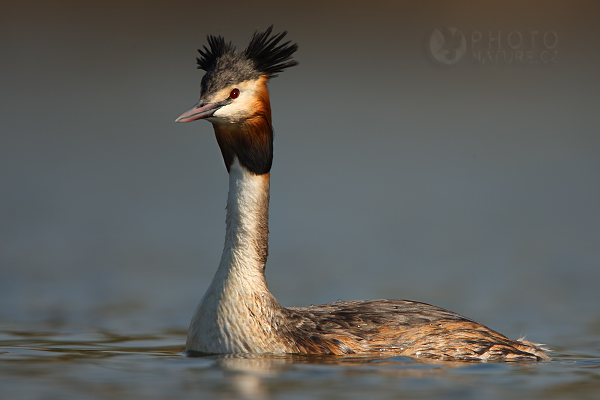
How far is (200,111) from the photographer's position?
29.2ft

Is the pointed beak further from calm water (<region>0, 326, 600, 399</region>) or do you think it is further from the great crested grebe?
calm water (<region>0, 326, 600, 399</region>)

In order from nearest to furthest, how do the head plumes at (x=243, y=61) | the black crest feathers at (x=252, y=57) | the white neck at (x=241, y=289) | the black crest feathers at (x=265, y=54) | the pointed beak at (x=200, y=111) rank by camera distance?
the pointed beak at (x=200, y=111), the white neck at (x=241, y=289), the head plumes at (x=243, y=61), the black crest feathers at (x=252, y=57), the black crest feathers at (x=265, y=54)

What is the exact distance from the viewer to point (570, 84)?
32.5 m

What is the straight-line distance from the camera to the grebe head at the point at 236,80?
29.6 ft

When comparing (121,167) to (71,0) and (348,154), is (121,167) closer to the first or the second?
(348,154)

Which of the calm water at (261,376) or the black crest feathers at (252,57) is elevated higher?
the black crest feathers at (252,57)

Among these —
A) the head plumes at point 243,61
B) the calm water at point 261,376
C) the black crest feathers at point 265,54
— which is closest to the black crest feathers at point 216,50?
the head plumes at point 243,61

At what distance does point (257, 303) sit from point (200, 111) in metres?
1.72

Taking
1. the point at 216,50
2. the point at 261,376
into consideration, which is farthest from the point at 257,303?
the point at 216,50

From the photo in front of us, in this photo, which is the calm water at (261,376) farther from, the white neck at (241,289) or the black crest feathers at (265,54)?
the black crest feathers at (265,54)

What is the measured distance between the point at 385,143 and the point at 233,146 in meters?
16.5

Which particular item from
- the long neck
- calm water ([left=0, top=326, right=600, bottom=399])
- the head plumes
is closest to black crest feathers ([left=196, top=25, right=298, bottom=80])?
the head plumes

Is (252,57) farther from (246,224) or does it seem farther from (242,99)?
(246,224)

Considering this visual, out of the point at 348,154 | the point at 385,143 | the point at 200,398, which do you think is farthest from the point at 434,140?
the point at 200,398
